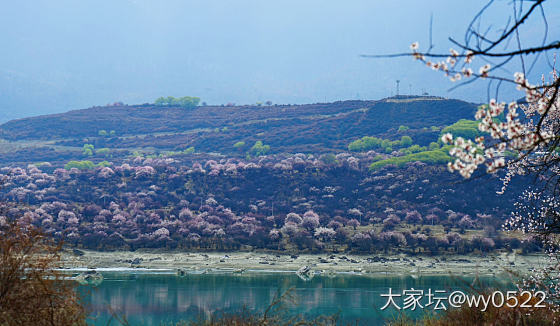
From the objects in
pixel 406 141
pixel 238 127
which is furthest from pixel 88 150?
pixel 406 141

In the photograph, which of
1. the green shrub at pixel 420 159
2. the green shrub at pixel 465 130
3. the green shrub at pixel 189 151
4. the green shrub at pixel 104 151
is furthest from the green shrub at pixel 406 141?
the green shrub at pixel 104 151

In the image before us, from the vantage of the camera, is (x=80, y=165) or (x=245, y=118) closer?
(x=80, y=165)

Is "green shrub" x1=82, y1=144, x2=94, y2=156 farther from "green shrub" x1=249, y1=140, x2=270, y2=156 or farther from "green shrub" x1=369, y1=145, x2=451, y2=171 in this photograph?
"green shrub" x1=369, y1=145, x2=451, y2=171

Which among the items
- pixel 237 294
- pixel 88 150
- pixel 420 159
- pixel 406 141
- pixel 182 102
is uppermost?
pixel 182 102

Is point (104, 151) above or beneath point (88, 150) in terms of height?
beneath

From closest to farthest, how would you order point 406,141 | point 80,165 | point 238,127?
point 80,165 → point 406,141 → point 238,127

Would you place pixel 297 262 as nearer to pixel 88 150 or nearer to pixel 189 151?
pixel 189 151

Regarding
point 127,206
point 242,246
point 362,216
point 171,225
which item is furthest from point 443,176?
point 127,206
